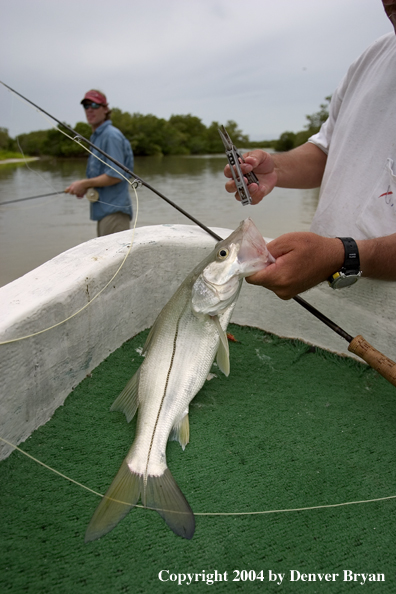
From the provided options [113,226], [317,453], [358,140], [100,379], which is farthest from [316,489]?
[113,226]

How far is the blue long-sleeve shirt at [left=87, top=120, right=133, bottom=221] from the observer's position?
507 cm

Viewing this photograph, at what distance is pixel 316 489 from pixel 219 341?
78 cm

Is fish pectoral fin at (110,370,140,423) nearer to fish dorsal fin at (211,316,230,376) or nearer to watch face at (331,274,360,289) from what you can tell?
fish dorsal fin at (211,316,230,376)

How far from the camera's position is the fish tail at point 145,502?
1.52 m

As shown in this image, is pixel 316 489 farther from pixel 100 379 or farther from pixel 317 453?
pixel 100 379

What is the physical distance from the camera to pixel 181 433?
192 centimetres

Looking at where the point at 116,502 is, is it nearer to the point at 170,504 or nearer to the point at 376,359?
the point at 170,504

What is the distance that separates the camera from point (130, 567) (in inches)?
56.2

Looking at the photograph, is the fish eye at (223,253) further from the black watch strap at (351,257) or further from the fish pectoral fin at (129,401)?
the fish pectoral fin at (129,401)

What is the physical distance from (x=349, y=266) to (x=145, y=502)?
4.55ft

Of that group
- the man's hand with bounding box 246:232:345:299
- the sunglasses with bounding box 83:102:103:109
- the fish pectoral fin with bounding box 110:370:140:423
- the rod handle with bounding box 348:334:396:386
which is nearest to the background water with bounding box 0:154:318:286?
the sunglasses with bounding box 83:102:103:109

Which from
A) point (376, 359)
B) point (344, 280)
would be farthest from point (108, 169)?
point (376, 359)

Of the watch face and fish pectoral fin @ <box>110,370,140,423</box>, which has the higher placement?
the watch face

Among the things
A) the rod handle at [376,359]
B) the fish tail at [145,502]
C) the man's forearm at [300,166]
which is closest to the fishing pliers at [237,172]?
the man's forearm at [300,166]
